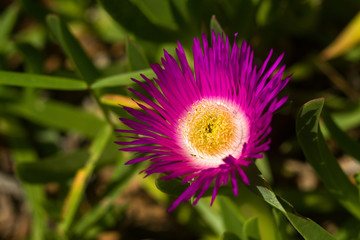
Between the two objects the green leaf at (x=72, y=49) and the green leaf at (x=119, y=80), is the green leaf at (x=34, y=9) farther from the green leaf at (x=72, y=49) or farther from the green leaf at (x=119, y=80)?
the green leaf at (x=119, y=80)

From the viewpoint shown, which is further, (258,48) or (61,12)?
(61,12)

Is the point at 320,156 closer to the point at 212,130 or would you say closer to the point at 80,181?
the point at 212,130

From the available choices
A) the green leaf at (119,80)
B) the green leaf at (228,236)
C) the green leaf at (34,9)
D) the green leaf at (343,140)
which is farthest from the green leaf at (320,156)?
the green leaf at (34,9)

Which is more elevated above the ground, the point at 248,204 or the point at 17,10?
the point at 17,10

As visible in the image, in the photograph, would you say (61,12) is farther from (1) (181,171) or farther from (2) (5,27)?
(1) (181,171)

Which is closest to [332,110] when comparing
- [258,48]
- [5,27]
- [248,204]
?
[258,48]

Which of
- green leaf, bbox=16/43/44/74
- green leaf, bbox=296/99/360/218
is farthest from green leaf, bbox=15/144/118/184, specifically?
green leaf, bbox=296/99/360/218

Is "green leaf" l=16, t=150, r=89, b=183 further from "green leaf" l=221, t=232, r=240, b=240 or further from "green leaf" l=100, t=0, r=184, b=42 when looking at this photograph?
"green leaf" l=221, t=232, r=240, b=240
